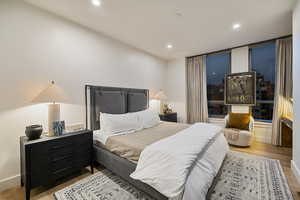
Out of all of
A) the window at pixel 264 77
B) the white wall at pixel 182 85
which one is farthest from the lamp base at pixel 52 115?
the window at pixel 264 77

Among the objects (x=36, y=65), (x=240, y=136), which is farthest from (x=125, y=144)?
(x=240, y=136)

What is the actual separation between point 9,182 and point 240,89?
17.5ft

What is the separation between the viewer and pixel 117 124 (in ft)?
8.31

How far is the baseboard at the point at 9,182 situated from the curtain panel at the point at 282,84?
5.37m

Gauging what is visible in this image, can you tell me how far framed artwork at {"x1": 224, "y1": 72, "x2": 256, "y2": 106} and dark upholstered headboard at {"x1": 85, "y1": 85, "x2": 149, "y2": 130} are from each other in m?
2.76

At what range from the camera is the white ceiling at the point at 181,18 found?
213 centimetres

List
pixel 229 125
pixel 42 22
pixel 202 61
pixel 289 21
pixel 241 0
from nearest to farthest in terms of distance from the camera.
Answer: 1. pixel 241 0
2. pixel 42 22
3. pixel 289 21
4. pixel 229 125
5. pixel 202 61

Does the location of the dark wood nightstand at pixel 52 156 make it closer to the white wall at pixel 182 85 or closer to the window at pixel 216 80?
the white wall at pixel 182 85

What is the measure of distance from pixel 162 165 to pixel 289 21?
3.63 metres

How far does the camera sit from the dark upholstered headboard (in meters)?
2.82

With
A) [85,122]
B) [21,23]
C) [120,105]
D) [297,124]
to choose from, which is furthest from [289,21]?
[21,23]

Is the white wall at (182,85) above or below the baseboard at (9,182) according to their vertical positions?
above

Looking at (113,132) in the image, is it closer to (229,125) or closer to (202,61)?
(229,125)

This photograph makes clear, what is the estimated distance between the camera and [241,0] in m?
2.04
